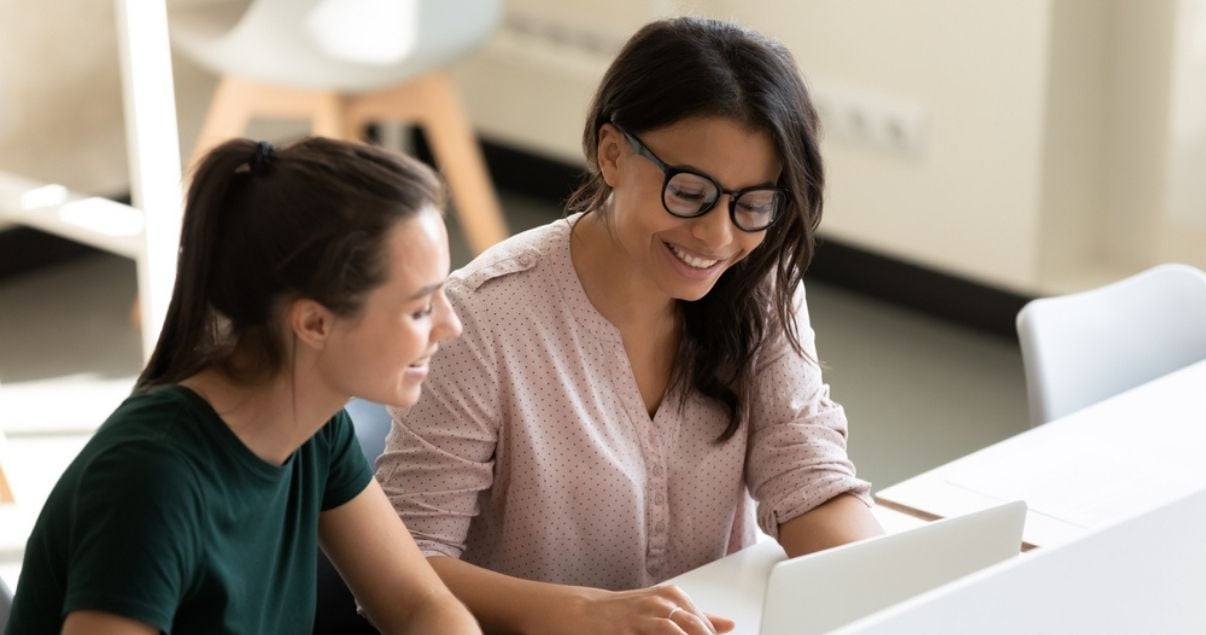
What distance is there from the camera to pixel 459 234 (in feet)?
14.5

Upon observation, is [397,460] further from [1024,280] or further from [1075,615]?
[1024,280]

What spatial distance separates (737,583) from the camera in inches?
65.2

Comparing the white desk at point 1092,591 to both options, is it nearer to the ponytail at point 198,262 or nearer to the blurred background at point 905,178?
the ponytail at point 198,262

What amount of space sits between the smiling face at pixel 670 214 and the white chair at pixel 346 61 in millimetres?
2147

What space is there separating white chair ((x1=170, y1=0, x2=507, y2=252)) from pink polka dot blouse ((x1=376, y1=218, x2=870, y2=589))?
2075 millimetres

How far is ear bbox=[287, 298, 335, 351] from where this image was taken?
132 centimetres

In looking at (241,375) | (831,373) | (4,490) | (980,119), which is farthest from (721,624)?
(980,119)

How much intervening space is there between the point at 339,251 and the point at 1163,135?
8.61ft

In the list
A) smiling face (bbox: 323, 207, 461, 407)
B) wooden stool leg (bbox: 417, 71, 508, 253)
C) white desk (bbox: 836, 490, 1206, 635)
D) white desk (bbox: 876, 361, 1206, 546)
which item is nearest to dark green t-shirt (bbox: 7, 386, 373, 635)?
smiling face (bbox: 323, 207, 461, 407)

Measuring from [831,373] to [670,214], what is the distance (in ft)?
6.86

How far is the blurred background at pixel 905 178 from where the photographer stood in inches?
136

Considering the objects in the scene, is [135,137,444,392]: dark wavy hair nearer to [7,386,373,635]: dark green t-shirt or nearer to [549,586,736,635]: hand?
[7,386,373,635]: dark green t-shirt

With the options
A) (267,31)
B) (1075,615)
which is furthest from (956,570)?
(267,31)

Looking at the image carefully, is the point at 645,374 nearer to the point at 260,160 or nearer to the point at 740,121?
the point at 740,121
